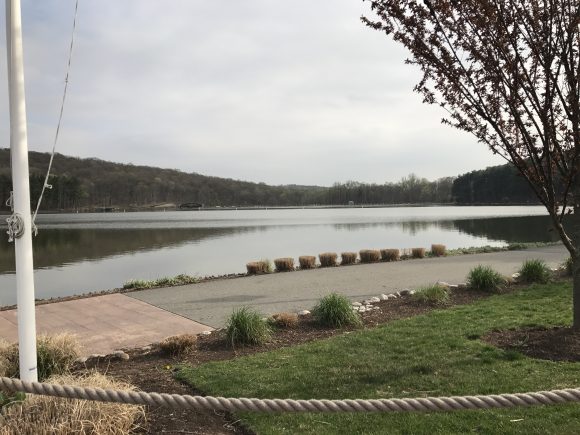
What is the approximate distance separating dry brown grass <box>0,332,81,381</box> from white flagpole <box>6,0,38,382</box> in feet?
4.00

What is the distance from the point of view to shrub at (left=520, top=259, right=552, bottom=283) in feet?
32.4

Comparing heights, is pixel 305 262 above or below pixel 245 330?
below

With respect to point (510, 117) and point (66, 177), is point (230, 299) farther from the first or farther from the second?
point (66, 177)

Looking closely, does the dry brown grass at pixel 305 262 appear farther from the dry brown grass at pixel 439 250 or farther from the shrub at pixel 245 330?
the shrub at pixel 245 330

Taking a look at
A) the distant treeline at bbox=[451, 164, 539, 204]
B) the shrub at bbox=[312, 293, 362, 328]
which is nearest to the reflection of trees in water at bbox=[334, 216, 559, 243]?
the shrub at bbox=[312, 293, 362, 328]

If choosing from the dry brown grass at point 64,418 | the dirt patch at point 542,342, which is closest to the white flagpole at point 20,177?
the dry brown grass at point 64,418

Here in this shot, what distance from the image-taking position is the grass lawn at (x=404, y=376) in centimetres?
363

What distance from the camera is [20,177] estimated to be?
11.4 ft

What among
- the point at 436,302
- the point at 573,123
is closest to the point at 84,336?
the point at 436,302

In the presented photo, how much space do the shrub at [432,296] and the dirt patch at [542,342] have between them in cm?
214

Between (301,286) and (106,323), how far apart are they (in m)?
4.56

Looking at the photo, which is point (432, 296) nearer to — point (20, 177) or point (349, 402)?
point (349, 402)

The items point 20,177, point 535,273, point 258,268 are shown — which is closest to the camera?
point 20,177

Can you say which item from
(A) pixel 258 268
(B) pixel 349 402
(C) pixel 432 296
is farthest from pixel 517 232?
(B) pixel 349 402
